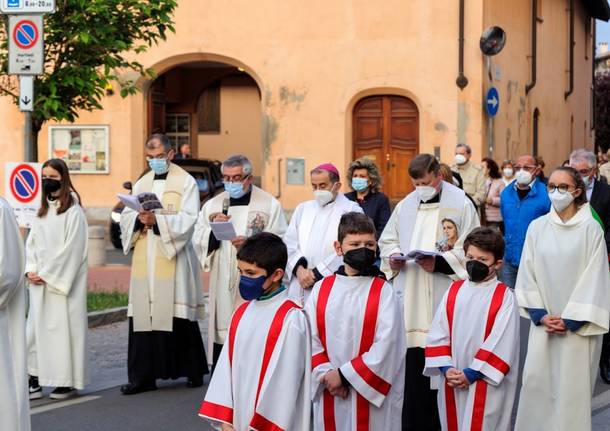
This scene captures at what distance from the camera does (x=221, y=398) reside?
5.75 metres

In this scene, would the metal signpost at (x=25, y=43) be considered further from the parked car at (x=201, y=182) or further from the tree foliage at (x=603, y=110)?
the tree foliage at (x=603, y=110)

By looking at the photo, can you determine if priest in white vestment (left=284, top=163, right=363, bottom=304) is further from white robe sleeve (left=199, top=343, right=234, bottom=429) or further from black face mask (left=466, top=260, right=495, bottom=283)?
white robe sleeve (left=199, top=343, right=234, bottom=429)

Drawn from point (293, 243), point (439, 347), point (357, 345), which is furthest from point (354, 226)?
point (293, 243)

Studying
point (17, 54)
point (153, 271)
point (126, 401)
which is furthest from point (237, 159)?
point (17, 54)

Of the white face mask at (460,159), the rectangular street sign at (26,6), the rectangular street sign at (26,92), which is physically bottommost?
the white face mask at (460,159)

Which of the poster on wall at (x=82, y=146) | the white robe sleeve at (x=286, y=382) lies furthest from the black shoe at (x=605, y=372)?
the poster on wall at (x=82, y=146)

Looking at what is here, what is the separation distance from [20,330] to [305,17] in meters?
22.8

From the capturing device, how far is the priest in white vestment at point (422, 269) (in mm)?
8719

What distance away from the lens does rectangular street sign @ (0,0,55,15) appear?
11.7 metres

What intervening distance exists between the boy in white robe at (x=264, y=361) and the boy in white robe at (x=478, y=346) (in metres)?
1.70

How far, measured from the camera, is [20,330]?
6855 millimetres

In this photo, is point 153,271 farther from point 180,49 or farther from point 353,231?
point 180,49

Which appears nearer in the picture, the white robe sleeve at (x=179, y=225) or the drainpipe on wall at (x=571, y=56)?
the white robe sleeve at (x=179, y=225)

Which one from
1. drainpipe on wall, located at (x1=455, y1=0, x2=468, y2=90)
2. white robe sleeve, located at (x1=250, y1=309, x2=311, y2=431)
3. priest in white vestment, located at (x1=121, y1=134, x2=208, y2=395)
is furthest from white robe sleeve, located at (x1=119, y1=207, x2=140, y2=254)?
drainpipe on wall, located at (x1=455, y1=0, x2=468, y2=90)
